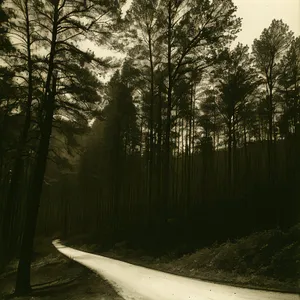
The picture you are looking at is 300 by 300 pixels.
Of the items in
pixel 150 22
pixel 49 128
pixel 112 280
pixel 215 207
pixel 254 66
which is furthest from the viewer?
pixel 254 66

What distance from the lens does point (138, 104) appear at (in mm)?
25953

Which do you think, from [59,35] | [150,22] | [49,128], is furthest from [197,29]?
[49,128]

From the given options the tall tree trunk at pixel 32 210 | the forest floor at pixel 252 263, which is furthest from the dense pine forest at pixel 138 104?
the forest floor at pixel 252 263

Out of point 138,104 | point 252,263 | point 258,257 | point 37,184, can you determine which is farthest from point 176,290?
point 138,104

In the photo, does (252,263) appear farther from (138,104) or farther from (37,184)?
(138,104)

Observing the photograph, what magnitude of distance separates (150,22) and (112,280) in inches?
565

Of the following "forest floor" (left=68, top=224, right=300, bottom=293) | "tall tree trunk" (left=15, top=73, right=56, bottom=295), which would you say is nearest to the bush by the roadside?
"forest floor" (left=68, top=224, right=300, bottom=293)

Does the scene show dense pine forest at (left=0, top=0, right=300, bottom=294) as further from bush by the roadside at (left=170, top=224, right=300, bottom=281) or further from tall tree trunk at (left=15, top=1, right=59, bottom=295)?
bush by the roadside at (left=170, top=224, right=300, bottom=281)

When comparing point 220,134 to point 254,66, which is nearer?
point 254,66

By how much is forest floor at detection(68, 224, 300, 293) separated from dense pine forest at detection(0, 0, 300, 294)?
8.80 ft

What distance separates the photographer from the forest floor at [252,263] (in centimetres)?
1002

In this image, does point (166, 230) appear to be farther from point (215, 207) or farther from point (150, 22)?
point (150, 22)

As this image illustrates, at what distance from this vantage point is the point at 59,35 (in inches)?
505

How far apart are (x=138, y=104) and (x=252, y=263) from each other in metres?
16.3
